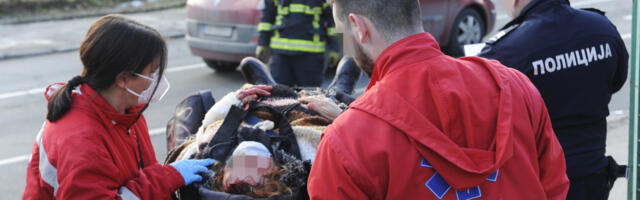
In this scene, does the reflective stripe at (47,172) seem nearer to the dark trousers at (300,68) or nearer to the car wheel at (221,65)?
the dark trousers at (300,68)

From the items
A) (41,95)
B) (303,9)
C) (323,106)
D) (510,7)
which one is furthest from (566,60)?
(41,95)

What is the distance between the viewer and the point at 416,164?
172 centimetres

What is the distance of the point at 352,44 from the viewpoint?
1856 mm

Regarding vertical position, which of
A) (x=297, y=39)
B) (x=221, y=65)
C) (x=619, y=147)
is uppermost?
(x=297, y=39)

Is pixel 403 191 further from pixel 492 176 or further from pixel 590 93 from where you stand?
pixel 590 93

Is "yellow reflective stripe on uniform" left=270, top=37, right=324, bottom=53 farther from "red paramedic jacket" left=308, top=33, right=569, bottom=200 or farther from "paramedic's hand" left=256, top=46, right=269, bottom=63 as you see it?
"red paramedic jacket" left=308, top=33, right=569, bottom=200

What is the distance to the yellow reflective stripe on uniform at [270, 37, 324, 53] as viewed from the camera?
17.9 feet

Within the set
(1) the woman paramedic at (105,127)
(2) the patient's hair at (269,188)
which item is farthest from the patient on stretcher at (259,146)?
(1) the woman paramedic at (105,127)

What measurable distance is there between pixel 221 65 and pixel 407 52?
7.47 meters

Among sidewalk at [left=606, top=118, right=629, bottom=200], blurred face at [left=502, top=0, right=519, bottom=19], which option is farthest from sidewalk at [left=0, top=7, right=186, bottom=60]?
blurred face at [left=502, top=0, right=519, bottom=19]

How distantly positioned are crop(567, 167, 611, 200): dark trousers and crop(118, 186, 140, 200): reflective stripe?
171cm

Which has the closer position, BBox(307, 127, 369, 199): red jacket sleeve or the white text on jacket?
BBox(307, 127, 369, 199): red jacket sleeve

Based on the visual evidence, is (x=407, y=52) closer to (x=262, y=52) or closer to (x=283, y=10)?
(x=283, y=10)

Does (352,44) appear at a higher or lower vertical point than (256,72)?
higher
